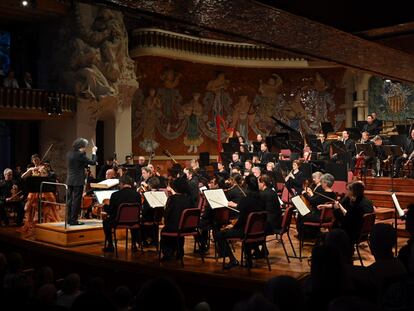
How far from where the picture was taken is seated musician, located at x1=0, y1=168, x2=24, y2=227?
432 inches

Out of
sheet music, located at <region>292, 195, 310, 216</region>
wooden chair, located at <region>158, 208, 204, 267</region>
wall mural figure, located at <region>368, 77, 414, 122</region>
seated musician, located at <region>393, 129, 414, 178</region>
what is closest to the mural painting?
wall mural figure, located at <region>368, 77, 414, 122</region>

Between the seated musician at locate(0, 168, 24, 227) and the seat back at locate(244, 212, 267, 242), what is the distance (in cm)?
612

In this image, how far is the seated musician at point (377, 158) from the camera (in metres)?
12.0

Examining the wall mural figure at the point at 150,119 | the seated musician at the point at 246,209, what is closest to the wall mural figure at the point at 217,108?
the wall mural figure at the point at 150,119

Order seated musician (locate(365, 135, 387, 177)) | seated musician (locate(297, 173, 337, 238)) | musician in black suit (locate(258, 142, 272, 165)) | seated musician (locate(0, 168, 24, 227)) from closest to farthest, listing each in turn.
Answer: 1. seated musician (locate(297, 173, 337, 238))
2. seated musician (locate(0, 168, 24, 227))
3. seated musician (locate(365, 135, 387, 177))
4. musician in black suit (locate(258, 142, 272, 165))

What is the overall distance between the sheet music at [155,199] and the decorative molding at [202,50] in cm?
809

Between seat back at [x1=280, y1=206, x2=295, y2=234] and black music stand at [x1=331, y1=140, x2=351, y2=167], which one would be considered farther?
black music stand at [x1=331, y1=140, x2=351, y2=167]

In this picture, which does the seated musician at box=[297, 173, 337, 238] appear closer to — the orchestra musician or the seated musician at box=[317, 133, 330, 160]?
the seated musician at box=[317, 133, 330, 160]

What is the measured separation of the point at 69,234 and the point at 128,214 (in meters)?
1.47

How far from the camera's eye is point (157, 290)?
1.66 m

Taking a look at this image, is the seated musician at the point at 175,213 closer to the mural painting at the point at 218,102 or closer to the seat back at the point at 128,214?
the seat back at the point at 128,214

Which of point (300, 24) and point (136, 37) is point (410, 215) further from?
point (136, 37)

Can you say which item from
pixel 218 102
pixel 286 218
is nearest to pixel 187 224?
pixel 286 218

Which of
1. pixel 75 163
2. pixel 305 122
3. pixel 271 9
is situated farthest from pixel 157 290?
pixel 305 122
